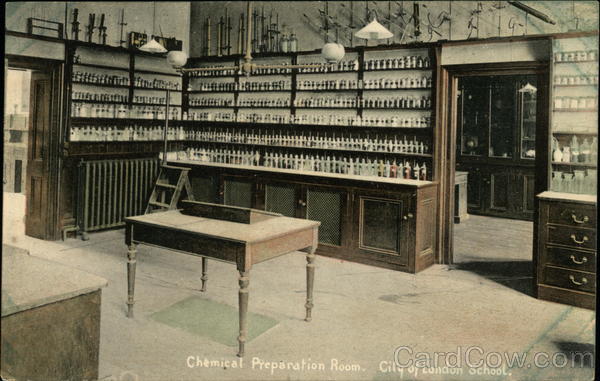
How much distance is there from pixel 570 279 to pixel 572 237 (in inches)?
14.8

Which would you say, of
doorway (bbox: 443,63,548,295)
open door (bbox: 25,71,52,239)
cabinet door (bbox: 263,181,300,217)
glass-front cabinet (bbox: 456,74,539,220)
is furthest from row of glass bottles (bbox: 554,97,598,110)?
open door (bbox: 25,71,52,239)

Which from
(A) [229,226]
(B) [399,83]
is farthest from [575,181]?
(A) [229,226]

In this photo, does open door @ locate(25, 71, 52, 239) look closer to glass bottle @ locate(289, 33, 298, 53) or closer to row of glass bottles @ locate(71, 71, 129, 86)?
row of glass bottles @ locate(71, 71, 129, 86)

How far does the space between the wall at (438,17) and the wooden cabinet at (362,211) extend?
199 cm

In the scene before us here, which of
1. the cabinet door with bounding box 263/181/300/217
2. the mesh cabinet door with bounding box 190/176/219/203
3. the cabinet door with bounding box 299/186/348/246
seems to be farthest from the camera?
the mesh cabinet door with bounding box 190/176/219/203

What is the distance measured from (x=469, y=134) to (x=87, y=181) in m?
6.94

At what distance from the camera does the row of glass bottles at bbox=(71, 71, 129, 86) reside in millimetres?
6969

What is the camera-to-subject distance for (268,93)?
750cm

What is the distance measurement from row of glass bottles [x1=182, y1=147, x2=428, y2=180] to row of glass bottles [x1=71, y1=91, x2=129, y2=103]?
1225 millimetres

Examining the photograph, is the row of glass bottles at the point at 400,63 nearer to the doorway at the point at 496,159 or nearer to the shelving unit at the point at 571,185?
the shelving unit at the point at 571,185

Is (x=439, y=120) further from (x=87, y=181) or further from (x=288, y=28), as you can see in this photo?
(x=87, y=181)

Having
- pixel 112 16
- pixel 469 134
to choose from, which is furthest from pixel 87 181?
pixel 469 134

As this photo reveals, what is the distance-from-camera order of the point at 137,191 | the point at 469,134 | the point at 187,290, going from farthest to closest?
the point at 469,134
the point at 137,191
the point at 187,290

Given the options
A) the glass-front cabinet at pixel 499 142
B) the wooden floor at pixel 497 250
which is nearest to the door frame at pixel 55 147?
the wooden floor at pixel 497 250
